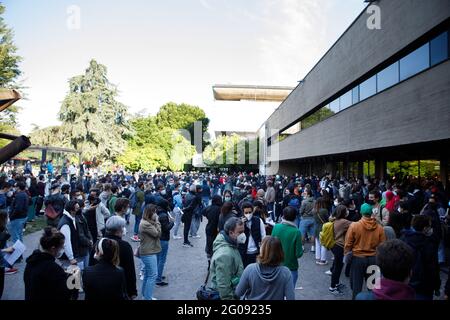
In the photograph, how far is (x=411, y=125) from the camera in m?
11.6

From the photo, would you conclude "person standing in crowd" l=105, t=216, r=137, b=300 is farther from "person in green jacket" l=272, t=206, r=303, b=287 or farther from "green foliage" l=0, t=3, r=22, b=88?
"green foliage" l=0, t=3, r=22, b=88

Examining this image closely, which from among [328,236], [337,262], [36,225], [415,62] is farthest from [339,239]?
[36,225]

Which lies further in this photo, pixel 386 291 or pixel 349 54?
pixel 349 54

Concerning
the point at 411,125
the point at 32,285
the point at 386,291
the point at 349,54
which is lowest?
the point at 32,285

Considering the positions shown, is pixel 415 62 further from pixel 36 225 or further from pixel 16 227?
pixel 36 225

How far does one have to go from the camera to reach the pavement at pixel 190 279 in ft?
20.1

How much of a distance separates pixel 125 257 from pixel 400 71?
13293 mm

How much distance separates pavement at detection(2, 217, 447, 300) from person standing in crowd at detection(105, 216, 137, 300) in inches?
79.4

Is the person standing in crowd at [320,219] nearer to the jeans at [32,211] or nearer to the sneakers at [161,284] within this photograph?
the sneakers at [161,284]

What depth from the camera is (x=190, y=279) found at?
7.05m

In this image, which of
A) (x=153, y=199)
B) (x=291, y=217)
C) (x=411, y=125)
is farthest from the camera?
(x=411, y=125)
